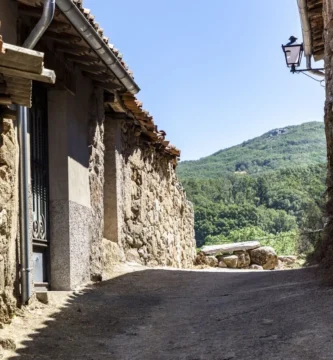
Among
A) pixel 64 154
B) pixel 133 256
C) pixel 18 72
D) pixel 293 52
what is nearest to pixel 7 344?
pixel 18 72

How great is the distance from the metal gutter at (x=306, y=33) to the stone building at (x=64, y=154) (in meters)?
2.67

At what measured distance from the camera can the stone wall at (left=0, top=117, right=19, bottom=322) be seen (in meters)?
5.05

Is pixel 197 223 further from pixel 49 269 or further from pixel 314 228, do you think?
pixel 49 269

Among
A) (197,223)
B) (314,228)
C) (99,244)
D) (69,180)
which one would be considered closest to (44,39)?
(69,180)

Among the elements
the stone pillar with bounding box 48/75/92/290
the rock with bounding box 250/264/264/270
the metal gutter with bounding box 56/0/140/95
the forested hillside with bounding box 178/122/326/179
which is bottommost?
the rock with bounding box 250/264/264/270

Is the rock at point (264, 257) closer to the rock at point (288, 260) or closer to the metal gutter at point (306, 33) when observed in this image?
the rock at point (288, 260)

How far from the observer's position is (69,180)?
22.7ft

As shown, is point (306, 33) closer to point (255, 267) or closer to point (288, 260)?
point (255, 267)

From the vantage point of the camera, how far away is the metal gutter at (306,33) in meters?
8.76

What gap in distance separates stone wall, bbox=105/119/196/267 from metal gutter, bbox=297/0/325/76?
310 cm

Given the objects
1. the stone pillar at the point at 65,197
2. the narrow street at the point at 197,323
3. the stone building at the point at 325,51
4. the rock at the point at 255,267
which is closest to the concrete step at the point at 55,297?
the narrow street at the point at 197,323

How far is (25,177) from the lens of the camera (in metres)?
5.58

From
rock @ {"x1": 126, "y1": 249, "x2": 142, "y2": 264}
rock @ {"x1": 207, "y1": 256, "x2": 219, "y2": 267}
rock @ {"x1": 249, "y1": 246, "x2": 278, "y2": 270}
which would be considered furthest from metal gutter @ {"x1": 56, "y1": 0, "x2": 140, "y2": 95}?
rock @ {"x1": 207, "y1": 256, "x2": 219, "y2": 267}

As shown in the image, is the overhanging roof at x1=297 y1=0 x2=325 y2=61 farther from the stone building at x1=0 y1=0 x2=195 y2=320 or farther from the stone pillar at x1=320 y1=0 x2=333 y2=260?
the stone building at x1=0 y1=0 x2=195 y2=320
